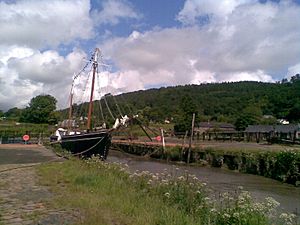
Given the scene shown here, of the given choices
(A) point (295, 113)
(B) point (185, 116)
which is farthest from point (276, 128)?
(A) point (295, 113)

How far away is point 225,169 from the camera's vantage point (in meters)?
25.2

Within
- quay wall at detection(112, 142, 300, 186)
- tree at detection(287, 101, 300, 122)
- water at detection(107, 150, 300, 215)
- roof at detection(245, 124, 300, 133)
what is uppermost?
tree at detection(287, 101, 300, 122)

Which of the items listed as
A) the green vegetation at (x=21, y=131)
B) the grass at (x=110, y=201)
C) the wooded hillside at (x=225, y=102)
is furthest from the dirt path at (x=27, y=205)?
the wooded hillside at (x=225, y=102)

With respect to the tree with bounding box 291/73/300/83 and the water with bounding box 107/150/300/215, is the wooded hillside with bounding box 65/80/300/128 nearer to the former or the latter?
the tree with bounding box 291/73/300/83

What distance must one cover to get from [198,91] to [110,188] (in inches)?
6160

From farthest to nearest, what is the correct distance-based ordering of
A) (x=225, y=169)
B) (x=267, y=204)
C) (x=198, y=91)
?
(x=198, y=91)
(x=225, y=169)
(x=267, y=204)

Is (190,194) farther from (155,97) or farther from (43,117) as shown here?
(155,97)

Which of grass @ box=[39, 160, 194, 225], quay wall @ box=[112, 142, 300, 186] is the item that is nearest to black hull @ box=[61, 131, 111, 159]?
quay wall @ box=[112, 142, 300, 186]

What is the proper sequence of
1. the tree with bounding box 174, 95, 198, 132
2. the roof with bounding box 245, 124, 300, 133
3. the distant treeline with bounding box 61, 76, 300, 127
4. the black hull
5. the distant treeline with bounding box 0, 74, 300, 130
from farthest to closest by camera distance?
the distant treeline with bounding box 61, 76, 300, 127, the distant treeline with bounding box 0, 74, 300, 130, the tree with bounding box 174, 95, 198, 132, the roof with bounding box 245, 124, 300, 133, the black hull

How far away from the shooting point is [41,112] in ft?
331

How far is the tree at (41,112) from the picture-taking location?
331ft

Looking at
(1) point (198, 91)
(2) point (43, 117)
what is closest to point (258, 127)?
(2) point (43, 117)

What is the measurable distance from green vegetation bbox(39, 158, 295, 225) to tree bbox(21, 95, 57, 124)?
9340 centimetres

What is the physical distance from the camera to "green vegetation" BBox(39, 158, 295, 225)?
19.9 feet
